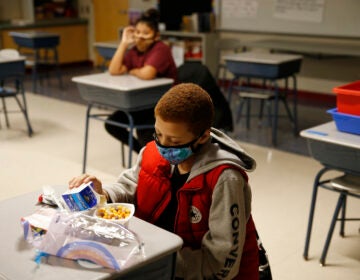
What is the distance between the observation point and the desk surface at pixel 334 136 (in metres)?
2.20

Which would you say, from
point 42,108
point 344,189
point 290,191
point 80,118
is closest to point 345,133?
point 344,189

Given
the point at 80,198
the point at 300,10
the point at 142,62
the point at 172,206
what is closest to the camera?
the point at 80,198

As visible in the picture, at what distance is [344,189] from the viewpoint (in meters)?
2.34

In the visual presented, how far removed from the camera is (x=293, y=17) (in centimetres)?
614

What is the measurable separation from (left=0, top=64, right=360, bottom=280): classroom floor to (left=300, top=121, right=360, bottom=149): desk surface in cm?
66

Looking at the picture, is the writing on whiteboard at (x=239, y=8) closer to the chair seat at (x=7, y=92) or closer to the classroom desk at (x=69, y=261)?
the chair seat at (x=7, y=92)

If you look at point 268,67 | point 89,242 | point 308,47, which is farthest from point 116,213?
point 308,47

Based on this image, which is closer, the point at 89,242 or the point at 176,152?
the point at 89,242

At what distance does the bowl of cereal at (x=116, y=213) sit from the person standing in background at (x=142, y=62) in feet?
6.68

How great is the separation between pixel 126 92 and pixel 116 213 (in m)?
1.99

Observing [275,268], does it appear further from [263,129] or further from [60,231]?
[263,129]

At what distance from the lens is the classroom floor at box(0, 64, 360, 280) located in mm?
2590

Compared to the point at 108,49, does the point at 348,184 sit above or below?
below

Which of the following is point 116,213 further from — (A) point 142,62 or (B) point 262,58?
(B) point 262,58
